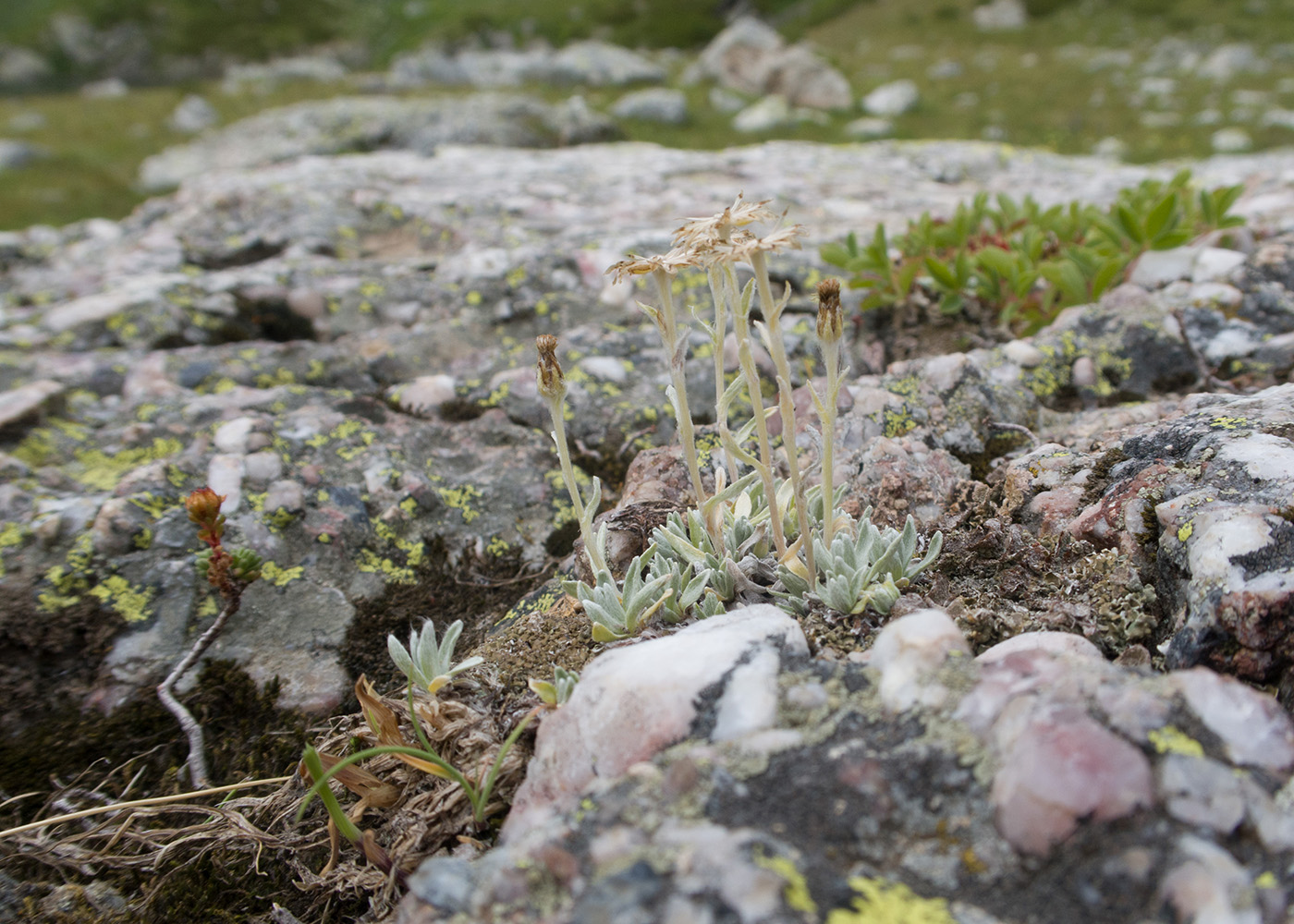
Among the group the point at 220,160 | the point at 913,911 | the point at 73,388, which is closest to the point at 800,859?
the point at 913,911

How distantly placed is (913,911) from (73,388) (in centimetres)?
499

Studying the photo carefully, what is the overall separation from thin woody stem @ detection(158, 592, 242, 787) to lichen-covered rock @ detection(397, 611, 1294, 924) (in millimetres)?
1309

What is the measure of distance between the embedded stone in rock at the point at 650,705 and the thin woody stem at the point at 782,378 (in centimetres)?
33

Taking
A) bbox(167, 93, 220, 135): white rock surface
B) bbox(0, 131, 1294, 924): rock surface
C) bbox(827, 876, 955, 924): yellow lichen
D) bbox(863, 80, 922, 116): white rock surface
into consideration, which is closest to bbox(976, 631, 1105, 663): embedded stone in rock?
bbox(0, 131, 1294, 924): rock surface

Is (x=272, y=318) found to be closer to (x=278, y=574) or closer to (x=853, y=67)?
(x=278, y=574)

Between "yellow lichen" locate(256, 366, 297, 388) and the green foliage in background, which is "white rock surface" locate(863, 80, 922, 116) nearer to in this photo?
the green foliage in background

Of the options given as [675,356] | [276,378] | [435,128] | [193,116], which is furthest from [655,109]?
[675,356]

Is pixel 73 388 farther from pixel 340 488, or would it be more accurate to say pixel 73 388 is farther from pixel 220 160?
pixel 220 160

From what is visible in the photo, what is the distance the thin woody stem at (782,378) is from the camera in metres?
2.10

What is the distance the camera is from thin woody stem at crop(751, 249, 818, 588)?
2098 millimetres

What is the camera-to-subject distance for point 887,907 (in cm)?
148

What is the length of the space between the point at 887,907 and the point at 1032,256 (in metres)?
4.42

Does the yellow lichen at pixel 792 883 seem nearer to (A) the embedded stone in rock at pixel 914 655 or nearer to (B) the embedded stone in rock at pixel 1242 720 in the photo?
(A) the embedded stone in rock at pixel 914 655

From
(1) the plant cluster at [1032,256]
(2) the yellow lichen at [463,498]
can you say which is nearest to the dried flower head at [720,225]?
(2) the yellow lichen at [463,498]
